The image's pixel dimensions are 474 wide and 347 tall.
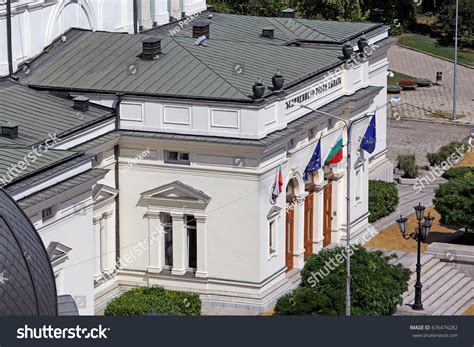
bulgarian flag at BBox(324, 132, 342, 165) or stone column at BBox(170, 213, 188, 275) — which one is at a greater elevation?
bulgarian flag at BBox(324, 132, 342, 165)

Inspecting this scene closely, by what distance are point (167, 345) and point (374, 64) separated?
41.7m

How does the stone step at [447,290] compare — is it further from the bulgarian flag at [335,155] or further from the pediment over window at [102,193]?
the pediment over window at [102,193]

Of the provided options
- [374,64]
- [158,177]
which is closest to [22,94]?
[158,177]

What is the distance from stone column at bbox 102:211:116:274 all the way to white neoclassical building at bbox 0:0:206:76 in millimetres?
6672

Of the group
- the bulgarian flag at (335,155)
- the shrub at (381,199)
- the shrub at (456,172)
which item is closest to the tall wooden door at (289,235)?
the bulgarian flag at (335,155)

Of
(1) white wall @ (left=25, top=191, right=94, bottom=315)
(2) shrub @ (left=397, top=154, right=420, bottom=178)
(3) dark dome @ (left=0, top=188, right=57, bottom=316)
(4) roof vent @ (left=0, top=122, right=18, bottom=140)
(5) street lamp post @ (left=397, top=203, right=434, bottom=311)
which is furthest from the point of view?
(2) shrub @ (left=397, top=154, right=420, bottom=178)

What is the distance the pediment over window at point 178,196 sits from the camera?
5694cm

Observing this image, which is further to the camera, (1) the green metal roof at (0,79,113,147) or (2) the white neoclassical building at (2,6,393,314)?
(2) the white neoclassical building at (2,6,393,314)

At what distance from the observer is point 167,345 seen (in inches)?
1297

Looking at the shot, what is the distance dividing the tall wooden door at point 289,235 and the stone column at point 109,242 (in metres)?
6.39

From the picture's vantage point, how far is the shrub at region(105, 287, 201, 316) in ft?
176

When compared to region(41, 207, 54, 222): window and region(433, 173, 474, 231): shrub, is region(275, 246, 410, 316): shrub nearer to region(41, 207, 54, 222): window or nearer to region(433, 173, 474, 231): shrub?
region(41, 207, 54, 222): window

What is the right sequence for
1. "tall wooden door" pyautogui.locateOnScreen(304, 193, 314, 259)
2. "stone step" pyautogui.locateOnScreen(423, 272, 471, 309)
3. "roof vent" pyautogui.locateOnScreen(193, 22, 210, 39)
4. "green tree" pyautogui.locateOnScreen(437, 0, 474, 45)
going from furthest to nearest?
"green tree" pyautogui.locateOnScreen(437, 0, 474, 45) → "roof vent" pyautogui.locateOnScreen(193, 22, 210, 39) → "tall wooden door" pyautogui.locateOnScreen(304, 193, 314, 259) → "stone step" pyautogui.locateOnScreen(423, 272, 471, 309)
